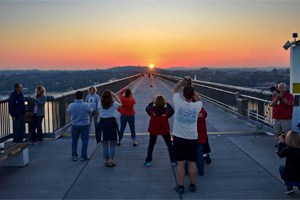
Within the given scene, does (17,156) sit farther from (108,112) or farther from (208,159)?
(208,159)

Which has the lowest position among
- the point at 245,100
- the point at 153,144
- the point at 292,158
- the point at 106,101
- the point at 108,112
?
the point at 153,144

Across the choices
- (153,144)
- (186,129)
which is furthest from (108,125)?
(186,129)

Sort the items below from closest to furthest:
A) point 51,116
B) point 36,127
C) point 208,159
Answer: point 208,159 < point 36,127 < point 51,116

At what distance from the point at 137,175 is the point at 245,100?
880cm

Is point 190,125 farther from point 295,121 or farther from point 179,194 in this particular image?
point 295,121

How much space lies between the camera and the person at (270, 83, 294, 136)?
9609mm

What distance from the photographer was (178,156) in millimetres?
6820

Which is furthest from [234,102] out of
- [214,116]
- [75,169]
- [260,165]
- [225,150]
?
[75,169]

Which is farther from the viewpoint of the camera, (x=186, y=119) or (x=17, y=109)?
(x=17, y=109)

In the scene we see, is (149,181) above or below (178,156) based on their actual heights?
below

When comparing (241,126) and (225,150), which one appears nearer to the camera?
(225,150)

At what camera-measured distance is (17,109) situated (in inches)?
422

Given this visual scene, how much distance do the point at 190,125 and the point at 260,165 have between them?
2655 mm

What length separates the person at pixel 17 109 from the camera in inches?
420
